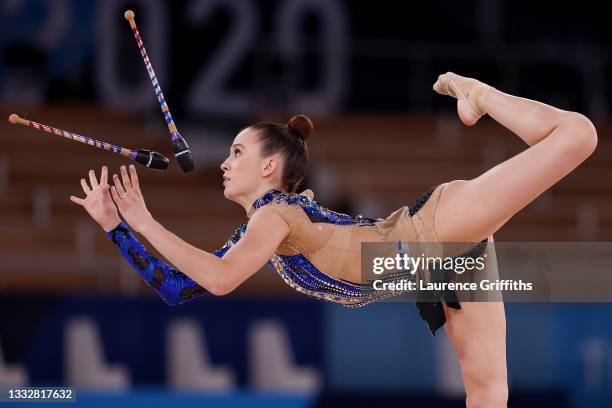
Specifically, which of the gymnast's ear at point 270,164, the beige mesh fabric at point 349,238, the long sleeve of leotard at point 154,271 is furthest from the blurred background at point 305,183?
the gymnast's ear at point 270,164

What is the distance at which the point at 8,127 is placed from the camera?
644 centimetres

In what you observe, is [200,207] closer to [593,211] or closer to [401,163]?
[401,163]

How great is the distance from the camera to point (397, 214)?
3301 millimetres

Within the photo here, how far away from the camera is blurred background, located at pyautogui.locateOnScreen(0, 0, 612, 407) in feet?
15.9

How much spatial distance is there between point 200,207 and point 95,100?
1004mm

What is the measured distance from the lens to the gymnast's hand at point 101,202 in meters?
3.06

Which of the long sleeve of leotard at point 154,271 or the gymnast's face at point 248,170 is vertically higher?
the gymnast's face at point 248,170

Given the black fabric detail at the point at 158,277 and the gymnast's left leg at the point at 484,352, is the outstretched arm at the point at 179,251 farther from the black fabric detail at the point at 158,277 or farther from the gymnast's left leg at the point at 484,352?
the gymnast's left leg at the point at 484,352

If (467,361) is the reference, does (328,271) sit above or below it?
above

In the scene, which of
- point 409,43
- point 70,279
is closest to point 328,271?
point 70,279

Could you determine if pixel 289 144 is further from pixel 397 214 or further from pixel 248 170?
pixel 397 214

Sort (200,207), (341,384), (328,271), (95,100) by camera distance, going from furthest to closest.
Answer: (95,100) < (200,207) < (341,384) < (328,271)

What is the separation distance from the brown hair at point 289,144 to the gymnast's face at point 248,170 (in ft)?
0.08

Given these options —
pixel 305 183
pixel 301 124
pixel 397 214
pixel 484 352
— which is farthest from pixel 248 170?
pixel 305 183
